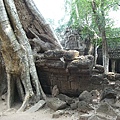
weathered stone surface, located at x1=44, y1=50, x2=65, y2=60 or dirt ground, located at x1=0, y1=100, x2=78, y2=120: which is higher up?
weathered stone surface, located at x1=44, y1=50, x2=65, y2=60

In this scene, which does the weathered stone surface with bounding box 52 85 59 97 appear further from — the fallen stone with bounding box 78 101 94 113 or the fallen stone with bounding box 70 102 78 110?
the fallen stone with bounding box 78 101 94 113

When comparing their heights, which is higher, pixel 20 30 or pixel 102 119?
pixel 20 30

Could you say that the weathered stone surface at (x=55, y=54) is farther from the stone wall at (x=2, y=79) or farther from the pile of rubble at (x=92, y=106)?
the stone wall at (x=2, y=79)

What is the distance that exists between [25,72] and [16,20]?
1.22 m

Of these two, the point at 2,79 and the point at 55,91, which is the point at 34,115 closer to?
the point at 55,91

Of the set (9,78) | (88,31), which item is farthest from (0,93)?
(88,31)

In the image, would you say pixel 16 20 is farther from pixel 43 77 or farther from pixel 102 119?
pixel 102 119

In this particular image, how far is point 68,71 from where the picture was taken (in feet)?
13.3

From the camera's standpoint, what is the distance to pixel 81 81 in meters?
4.11

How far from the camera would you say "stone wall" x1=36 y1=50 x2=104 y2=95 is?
3867mm

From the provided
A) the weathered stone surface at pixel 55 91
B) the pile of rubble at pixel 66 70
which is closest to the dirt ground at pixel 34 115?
the weathered stone surface at pixel 55 91

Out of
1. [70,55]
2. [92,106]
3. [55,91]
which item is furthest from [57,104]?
[70,55]

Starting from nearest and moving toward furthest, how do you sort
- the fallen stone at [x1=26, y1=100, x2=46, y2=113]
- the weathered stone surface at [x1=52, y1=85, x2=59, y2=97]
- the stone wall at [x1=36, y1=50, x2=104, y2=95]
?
1. the fallen stone at [x1=26, y1=100, x2=46, y2=113]
2. the stone wall at [x1=36, y1=50, x2=104, y2=95]
3. the weathered stone surface at [x1=52, y1=85, x2=59, y2=97]

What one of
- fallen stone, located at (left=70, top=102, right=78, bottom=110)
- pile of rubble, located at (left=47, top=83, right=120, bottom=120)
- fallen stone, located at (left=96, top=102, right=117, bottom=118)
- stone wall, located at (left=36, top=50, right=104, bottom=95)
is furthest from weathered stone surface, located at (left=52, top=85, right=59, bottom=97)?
fallen stone, located at (left=96, top=102, right=117, bottom=118)
